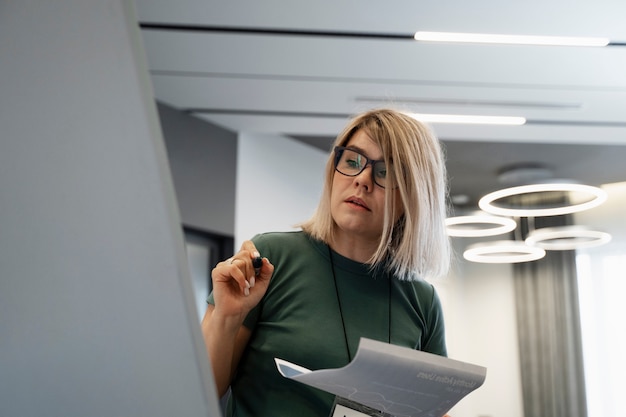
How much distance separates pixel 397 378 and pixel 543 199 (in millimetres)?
4821

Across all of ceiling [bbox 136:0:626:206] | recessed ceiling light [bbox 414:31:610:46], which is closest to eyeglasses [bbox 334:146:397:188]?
ceiling [bbox 136:0:626:206]

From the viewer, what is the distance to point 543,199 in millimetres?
5359

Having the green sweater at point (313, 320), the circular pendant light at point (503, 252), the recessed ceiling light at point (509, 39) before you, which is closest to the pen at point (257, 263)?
the green sweater at point (313, 320)

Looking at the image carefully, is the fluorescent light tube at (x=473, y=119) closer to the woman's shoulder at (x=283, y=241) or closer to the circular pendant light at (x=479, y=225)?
the circular pendant light at (x=479, y=225)

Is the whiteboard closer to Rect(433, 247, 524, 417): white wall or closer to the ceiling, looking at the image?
the ceiling

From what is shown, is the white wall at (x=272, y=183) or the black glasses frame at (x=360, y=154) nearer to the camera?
the black glasses frame at (x=360, y=154)

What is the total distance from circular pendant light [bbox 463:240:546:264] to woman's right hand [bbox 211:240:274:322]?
4767 mm

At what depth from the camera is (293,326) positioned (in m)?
1.14

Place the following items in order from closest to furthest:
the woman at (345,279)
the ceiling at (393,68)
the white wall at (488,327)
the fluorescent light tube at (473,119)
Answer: the woman at (345,279) < the ceiling at (393,68) < the fluorescent light tube at (473,119) < the white wall at (488,327)

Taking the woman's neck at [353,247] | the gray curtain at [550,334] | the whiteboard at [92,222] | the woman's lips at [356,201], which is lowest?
the gray curtain at [550,334]

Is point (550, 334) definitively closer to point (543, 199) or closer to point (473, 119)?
point (543, 199)

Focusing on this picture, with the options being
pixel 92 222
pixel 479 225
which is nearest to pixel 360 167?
pixel 92 222

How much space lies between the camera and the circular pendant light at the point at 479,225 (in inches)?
216

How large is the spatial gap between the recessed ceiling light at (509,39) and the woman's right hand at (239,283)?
2.42 m
